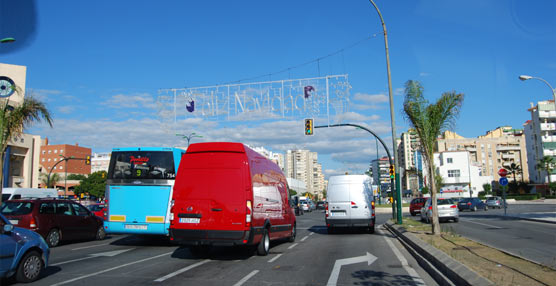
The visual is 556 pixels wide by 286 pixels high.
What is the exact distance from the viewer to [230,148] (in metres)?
10.8

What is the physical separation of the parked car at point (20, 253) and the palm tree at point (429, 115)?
12453mm

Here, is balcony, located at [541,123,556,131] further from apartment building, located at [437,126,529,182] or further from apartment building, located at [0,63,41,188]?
apartment building, located at [0,63,41,188]

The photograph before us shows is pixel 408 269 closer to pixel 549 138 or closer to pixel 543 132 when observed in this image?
pixel 549 138

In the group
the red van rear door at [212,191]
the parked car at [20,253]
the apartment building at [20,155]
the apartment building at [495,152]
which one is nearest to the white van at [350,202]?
the red van rear door at [212,191]

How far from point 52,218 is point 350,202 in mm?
11524

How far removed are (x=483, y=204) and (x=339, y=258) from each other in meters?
43.6

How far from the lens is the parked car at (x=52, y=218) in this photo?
13.3 meters

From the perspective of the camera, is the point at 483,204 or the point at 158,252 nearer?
the point at 158,252

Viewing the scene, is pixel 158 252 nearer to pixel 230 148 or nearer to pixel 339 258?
pixel 230 148

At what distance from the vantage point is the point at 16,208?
44.3 feet

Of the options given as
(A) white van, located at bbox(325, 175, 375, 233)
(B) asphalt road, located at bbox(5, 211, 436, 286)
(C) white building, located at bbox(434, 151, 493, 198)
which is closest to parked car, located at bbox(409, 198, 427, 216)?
(A) white van, located at bbox(325, 175, 375, 233)

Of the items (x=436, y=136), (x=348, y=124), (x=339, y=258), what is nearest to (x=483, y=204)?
(x=348, y=124)

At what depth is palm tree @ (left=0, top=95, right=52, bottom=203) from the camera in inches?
684

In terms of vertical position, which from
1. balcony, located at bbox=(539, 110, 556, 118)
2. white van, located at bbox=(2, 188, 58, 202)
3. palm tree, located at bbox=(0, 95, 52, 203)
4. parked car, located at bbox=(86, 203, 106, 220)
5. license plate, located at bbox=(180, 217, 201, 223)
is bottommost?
parked car, located at bbox=(86, 203, 106, 220)
